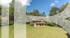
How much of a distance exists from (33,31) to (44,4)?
301 millimetres

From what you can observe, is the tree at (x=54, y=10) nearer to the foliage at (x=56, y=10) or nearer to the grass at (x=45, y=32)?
the foliage at (x=56, y=10)

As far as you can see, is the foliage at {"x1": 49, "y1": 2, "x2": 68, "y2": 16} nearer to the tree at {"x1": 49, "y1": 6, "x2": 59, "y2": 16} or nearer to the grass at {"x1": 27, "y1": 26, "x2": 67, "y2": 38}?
the tree at {"x1": 49, "y1": 6, "x2": 59, "y2": 16}

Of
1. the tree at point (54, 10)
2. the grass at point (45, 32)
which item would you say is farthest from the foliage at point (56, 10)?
the grass at point (45, 32)

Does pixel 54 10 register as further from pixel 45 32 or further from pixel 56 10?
pixel 45 32

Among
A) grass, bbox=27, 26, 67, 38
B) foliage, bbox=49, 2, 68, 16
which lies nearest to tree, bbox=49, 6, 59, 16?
foliage, bbox=49, 2, 68, 16

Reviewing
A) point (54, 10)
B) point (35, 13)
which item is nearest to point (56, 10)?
point (54, 10)

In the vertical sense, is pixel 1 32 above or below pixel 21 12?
below

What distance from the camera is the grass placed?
143 cm

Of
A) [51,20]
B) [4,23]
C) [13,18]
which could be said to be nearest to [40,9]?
[51,20]

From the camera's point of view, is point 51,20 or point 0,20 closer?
point 51,20

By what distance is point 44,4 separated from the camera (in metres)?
1.47

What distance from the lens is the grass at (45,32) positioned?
143 cm

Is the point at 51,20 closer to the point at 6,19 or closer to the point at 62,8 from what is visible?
the point at 62,8

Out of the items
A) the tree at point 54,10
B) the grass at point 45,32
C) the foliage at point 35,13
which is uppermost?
the tree at point 54,10
